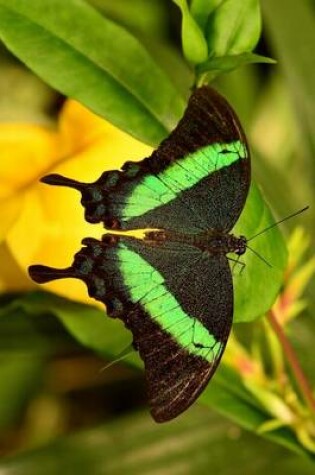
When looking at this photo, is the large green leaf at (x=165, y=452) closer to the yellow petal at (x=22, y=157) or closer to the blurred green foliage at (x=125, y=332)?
the blurred green foliage at (x=125, y=332)

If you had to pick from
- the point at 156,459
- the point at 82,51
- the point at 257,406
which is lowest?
the point at 156,459

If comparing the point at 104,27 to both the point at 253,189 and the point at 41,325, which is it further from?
the point at 41,325

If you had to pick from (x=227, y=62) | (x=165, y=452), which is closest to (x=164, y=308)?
(x=227, y=62)

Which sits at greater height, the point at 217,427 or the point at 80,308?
the point at 80,308

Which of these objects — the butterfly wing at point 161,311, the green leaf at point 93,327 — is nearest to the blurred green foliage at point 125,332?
the green leaf at point 93,327

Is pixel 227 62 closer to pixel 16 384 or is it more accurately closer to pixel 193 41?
pixel 193 41

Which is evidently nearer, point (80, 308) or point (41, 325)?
point (80, 308)

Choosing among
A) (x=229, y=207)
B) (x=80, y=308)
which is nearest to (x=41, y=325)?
(x=80, y=308)
